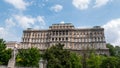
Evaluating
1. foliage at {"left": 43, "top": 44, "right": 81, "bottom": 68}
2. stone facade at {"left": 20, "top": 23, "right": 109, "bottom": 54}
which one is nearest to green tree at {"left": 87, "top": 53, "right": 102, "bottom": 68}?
foliage at {"left": 43, "top": 44, "right": 81, "bottom": 68}

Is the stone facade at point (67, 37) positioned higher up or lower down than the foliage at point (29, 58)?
higher up

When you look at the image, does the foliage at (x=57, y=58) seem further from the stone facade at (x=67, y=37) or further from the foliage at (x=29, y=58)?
the stone facade at (x=67, y=37)

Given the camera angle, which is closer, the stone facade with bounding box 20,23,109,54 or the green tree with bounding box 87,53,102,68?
the green tree with bounding box 87,53,102,68

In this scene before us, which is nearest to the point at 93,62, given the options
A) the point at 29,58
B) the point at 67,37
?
the point at 29,58

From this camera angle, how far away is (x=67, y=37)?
332 ft

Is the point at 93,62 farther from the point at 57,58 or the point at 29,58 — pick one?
the point at 57,58

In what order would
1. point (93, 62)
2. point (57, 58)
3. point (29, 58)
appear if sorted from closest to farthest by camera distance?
point (57, 58) → point (29, 58) → point (93, 62)

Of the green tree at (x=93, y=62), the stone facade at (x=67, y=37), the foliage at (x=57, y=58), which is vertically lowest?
the green tree at (x=93, y=62)

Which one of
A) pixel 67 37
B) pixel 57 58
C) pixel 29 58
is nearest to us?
pixel 57 58

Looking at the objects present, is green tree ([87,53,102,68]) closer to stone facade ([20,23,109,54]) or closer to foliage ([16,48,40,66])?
foliage ([16,48,40,66])

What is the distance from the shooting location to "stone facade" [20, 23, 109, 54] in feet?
322

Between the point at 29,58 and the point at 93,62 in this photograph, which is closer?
the point at 29,58

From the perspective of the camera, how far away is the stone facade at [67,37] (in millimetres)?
98094

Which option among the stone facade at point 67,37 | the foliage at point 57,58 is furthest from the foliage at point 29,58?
the stone facade at point 67,37
